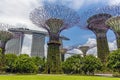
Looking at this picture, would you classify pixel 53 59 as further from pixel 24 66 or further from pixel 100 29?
pixel 100 29

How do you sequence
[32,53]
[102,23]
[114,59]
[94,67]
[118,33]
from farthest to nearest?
[32,53] < [102,23] < [118,33] < [94,67] < [114,59]

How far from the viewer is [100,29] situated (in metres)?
89.1

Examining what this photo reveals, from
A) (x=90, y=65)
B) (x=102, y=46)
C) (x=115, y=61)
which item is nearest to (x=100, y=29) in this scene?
(x=102, y=46)

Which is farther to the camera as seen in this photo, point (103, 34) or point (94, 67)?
point (103, 34)

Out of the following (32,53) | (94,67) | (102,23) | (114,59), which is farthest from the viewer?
(32,53)

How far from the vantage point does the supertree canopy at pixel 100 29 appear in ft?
292

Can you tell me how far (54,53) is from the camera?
71250mm

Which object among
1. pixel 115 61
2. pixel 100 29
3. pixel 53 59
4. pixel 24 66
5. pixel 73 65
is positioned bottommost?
pixel 24 66

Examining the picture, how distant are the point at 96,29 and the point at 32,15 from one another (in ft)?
110

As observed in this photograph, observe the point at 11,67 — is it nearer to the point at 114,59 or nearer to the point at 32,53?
the point at 114,59

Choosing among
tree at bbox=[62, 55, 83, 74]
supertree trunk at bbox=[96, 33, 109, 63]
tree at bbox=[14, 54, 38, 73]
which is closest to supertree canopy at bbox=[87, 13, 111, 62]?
supertree trunk at bbox=[96, 33, 109, 63]

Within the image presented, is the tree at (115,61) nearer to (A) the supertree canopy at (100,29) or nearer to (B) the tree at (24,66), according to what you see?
(B) the tree at (24,66)

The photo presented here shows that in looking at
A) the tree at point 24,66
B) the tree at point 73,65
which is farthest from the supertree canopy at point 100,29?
the tree at point 24,66

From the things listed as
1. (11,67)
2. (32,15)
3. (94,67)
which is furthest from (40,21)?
(94,67)
